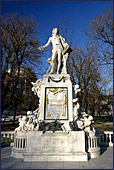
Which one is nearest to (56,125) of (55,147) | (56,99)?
(55,147)

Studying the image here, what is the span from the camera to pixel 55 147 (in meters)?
5.18

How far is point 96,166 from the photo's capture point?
4.55 meters

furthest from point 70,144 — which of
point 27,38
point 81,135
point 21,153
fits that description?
point 27,38

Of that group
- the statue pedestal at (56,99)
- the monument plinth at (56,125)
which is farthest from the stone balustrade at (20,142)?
the statue pedestal at (56,99)

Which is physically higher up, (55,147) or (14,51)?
(14,51)

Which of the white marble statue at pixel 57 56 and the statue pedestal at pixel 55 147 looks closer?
the statue pedestal at pixel 55 147

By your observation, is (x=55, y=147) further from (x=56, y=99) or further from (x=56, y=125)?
(x=56, y=99)

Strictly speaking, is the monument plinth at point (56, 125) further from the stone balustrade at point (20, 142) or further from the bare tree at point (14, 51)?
the bare tree at point (14, 51)

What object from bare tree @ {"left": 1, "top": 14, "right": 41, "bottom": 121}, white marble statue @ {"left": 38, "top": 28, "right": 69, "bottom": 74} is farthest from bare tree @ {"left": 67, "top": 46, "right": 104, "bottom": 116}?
white marble statue @ {"left": 38, "top": 28, "right": 69, "bottom": 74}

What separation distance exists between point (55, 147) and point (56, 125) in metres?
0.94

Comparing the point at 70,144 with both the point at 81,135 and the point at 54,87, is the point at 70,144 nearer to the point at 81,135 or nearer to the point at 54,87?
the point at 81,135

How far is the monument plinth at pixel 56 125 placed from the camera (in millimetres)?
5117

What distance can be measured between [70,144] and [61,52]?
486 centimetres

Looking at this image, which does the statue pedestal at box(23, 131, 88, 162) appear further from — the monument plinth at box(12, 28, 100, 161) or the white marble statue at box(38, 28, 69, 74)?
the white marble statue at box(38, 28, 69, 74)
